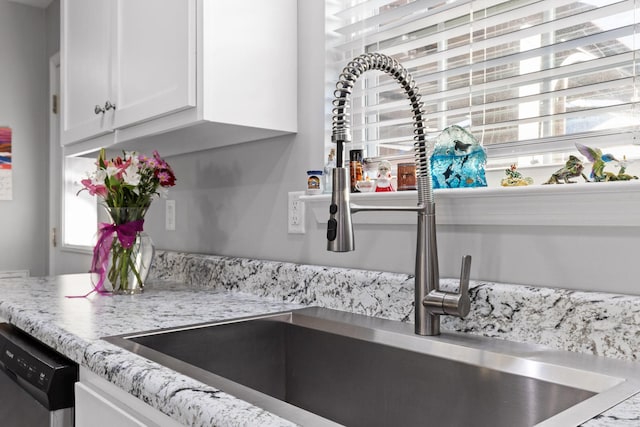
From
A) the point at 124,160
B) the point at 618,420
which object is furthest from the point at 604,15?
the point at 124,160

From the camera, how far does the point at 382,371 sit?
3.59ft

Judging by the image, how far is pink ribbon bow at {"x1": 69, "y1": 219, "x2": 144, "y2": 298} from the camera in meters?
1.65

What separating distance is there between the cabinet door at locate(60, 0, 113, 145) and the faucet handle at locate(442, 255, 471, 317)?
4.08 ft

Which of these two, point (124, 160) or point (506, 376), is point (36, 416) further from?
point (506, 376)

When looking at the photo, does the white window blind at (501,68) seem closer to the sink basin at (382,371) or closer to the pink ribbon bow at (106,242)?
the sink basin at (382,371)

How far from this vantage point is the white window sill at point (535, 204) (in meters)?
0.92

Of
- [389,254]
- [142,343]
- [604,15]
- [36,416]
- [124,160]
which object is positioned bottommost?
[36,416]

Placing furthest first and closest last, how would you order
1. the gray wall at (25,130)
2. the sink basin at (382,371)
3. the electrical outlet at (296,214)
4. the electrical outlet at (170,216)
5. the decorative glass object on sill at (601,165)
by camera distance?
1. the gray wall at (25,130)
2. the electrical outlet at (170,216)
3. the electrical outlet at (296,214)
4. the decorative glass object on sill at (601,165)
5. the sink basin at (382,371)

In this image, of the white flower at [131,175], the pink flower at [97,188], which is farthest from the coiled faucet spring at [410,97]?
the pink flower at [97,188]

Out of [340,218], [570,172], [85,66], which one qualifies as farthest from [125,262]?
[570,172]

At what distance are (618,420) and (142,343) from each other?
2.77 ft

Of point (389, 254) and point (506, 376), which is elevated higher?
point (389, 254)

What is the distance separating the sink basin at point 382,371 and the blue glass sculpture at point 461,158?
0.31 meters

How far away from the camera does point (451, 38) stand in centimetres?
136
